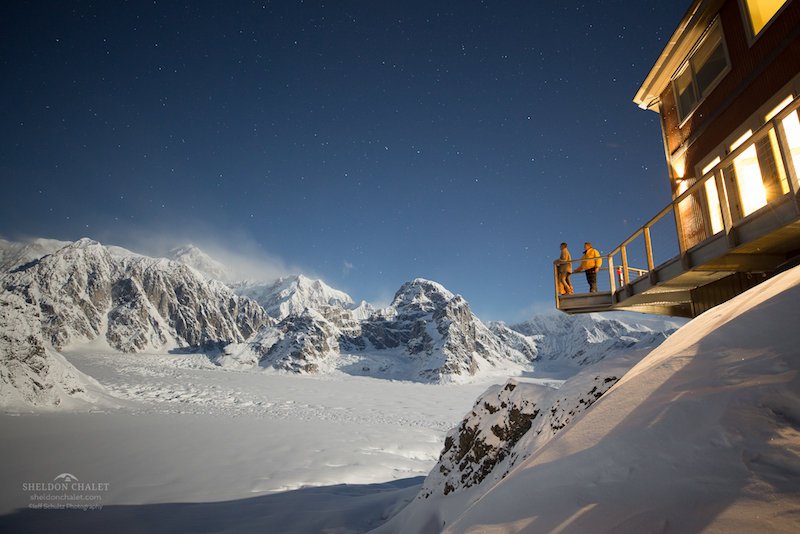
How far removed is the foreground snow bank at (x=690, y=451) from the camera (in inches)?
53.6

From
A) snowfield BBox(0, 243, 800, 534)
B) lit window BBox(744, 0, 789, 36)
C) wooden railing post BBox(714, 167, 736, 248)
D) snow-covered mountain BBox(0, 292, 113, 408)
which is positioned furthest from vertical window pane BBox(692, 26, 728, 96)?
snow-covered mountain BBox(0, 292, 113, 408)

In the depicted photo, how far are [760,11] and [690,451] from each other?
390 inches

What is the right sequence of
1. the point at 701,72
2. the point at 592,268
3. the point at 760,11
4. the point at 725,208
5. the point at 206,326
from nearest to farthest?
the point at 725,208
the point at 760,11
the point at 701,72
the point at 592,268
the point at 206,326

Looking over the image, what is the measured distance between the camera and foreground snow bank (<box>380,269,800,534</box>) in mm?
1362


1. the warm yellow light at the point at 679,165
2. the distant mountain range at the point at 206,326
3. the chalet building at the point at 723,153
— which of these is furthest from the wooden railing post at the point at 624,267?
the distant mountain range at the point at 206,326

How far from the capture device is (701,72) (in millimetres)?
8391

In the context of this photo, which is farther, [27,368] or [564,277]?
[27,368]

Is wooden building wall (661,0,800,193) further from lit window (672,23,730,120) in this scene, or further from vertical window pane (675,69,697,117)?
vertical window pane (675,69,697,117)

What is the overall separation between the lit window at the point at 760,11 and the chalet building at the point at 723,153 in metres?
0.02

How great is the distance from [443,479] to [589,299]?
20.0ft

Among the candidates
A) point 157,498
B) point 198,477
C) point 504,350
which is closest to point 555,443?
point 157,498

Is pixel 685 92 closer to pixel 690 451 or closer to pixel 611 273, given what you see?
pixel 611 273

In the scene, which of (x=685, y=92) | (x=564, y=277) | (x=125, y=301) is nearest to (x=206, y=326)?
(x=125, y=301)

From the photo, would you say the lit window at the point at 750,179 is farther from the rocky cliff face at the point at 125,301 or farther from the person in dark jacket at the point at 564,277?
the rocky cliff face at the point at 125,301
